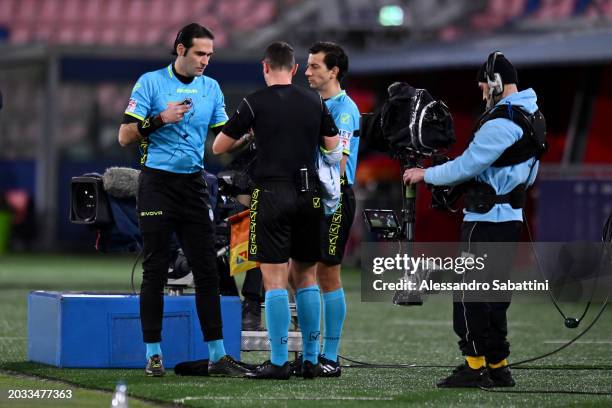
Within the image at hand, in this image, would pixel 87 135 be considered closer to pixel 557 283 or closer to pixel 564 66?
pixel 564 66

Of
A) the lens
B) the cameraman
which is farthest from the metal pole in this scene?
the cameraman

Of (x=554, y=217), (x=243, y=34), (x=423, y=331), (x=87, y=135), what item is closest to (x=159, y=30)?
(x=243, y=34)

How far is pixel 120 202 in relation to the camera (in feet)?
31.8

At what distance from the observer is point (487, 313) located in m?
7.96

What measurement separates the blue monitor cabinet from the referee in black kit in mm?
976

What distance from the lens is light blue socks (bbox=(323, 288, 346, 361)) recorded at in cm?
881

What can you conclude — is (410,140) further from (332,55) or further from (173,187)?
(173,187)

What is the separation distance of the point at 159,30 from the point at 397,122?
2557cm

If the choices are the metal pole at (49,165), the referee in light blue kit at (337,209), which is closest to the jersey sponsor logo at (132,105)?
the referee in light blue kit at (337,209)

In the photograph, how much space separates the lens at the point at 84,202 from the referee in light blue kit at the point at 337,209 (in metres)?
1.73

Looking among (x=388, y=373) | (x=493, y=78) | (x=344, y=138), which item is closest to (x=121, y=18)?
(x=344, y=138)

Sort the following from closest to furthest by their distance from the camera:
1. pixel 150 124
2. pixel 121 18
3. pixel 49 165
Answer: pixel 150 124 → pixel 49 165 → pixel 121 18

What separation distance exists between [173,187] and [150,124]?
43cm

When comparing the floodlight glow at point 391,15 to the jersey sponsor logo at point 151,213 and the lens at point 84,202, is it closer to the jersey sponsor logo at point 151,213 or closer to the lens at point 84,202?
the lens at point 84,202
